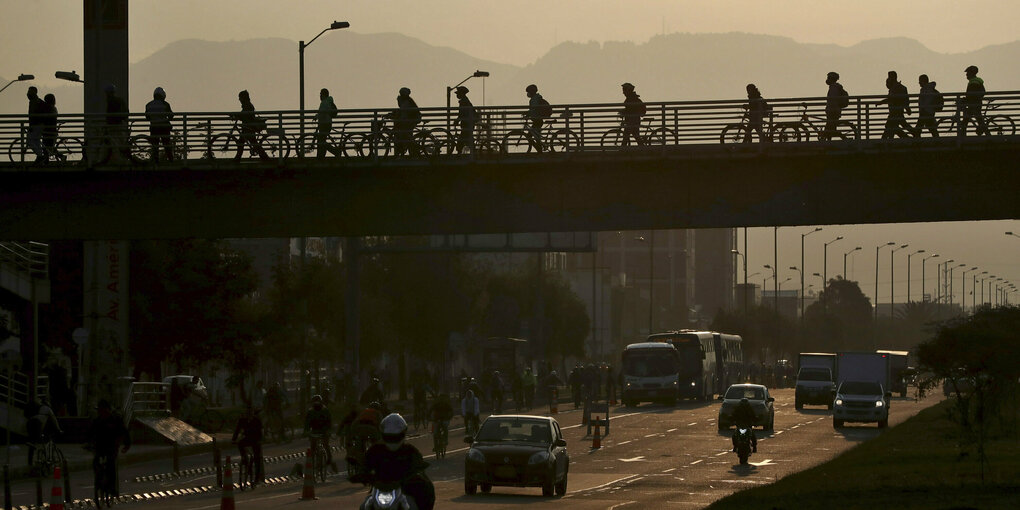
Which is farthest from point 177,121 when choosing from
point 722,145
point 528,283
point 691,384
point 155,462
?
point 528,283

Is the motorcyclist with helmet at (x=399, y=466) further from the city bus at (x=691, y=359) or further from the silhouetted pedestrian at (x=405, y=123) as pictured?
the city bus at (x=691, y=359)

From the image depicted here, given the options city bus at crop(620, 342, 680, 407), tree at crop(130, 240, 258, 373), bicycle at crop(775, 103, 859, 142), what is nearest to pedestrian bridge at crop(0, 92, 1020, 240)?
bicycle at crop(775, 103, 859, 142)

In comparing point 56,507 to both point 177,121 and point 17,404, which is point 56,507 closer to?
point 177,121

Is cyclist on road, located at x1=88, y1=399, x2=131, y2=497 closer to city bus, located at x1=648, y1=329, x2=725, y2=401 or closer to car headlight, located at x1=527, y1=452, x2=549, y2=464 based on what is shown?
car headlight, located at x1=527, y1=452, x2=549, y2=464

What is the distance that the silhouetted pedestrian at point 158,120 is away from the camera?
119ft

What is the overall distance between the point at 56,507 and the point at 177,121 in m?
18.2

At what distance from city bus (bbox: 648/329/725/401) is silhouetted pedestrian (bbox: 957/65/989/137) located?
142 feet

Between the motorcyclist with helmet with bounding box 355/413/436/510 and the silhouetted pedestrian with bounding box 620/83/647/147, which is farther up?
the silhouetted pedestrian with bounding box 620/83/647/147

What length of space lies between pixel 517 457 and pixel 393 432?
1514cm

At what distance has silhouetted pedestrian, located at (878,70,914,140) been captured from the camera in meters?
35.1

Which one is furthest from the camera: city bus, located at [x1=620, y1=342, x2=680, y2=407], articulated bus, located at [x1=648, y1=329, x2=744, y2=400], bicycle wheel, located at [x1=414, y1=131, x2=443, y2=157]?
articulated bus, located at [x1=648, y1=329, x2=744, y2=400]

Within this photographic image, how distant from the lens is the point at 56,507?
20.7m

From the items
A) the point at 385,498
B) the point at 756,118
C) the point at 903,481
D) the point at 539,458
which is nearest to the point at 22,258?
the point at 756,118

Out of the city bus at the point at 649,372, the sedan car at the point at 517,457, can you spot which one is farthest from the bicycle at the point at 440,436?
the city bus at the point at 649,372
